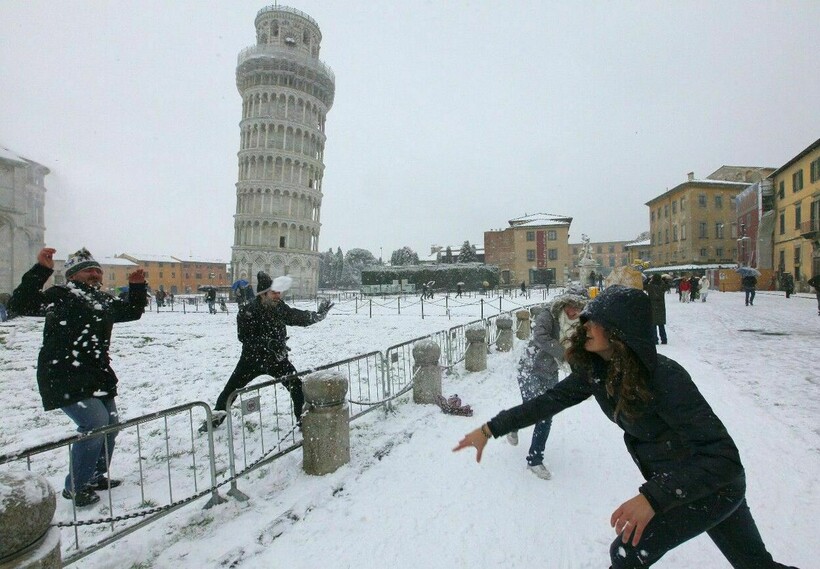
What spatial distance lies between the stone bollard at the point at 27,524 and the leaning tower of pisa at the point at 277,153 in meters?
53.6

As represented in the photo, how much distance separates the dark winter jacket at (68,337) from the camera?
11.0 feet

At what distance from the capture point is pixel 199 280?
85000 mm

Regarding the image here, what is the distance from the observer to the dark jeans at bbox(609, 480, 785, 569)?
5.67 ft

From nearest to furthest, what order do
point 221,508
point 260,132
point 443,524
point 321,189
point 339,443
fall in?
1. point 443,524
2. point 221,508
3. point 339,443
4. point 260,132
5. point 321,189

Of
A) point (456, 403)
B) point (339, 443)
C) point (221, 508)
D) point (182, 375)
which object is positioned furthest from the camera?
point (182, 375)

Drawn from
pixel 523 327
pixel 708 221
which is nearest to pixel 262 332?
pixel 523 327

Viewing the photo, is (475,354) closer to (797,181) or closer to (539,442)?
(539,442)

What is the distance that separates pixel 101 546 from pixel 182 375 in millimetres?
6231

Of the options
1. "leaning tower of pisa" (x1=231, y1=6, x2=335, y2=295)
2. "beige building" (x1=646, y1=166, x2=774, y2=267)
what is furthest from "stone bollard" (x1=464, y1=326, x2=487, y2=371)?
"beige building" (x1=646, y1=166, x2=774, y2=267)

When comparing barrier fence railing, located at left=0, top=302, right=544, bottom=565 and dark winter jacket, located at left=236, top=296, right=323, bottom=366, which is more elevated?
dark winter jacket, located at left=236, top=296, right=323, bottom=366

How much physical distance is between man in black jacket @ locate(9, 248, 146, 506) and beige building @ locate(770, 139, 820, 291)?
44170 millimetres

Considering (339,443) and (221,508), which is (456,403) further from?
(221,508)

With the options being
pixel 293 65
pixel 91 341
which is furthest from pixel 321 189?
pixel 91 341

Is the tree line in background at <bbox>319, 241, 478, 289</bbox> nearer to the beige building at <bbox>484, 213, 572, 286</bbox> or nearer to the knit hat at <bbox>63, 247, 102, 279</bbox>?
the beige building at <bbox>484, 213, 572, 286</bbox>
